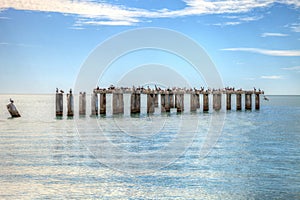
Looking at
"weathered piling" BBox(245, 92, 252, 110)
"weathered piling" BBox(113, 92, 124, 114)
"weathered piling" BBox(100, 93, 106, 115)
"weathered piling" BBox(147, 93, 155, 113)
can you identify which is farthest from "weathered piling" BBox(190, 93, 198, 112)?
"weathered piling" BBox(100, 93, 106, 115)

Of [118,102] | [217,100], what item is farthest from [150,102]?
[217,100]

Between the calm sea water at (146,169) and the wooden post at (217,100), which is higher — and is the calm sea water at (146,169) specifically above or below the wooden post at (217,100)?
below

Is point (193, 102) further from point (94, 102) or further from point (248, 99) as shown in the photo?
point (94, 102)

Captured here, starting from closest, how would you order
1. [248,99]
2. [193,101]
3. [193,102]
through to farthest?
[193,101] < [193,102] < [248,99]

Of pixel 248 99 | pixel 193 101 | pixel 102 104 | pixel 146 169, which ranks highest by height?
pixel 248 99

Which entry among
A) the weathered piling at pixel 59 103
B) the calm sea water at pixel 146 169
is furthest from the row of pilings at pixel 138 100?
the calm sea water at pixel 146 169

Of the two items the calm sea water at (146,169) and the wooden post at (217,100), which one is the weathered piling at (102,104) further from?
the calm sea water at (146,169)

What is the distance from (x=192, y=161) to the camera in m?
14.9

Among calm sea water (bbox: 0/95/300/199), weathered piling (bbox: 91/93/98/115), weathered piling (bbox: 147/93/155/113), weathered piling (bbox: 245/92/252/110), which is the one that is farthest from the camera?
weathered piling (bbox: 245/92/252/110)

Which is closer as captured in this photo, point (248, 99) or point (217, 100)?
point (217, 100)

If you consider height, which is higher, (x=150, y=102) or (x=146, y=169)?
(x=150, y=102)

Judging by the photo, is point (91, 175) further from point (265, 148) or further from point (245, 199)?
point (265, 148)

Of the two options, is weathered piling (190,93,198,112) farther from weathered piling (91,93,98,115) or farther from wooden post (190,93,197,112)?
weathered piling (91,93,98,115)

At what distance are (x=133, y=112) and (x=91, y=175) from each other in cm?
2616
